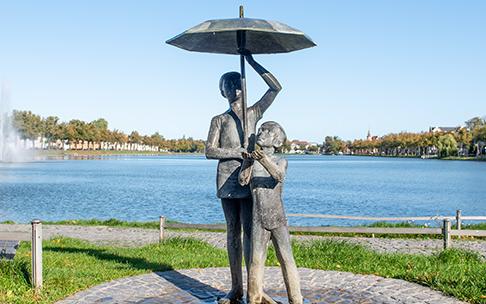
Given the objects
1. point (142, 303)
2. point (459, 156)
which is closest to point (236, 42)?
point (142, 303)

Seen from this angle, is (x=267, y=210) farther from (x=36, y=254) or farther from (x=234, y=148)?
(x=36, y=254)

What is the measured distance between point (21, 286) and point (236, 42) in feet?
16.2

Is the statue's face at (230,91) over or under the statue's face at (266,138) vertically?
over

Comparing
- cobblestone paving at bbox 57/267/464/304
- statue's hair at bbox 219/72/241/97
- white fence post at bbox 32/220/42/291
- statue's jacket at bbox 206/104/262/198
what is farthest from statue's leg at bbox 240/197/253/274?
white fence post at bbox 32/220/42/291

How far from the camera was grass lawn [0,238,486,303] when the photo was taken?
7.83 meters

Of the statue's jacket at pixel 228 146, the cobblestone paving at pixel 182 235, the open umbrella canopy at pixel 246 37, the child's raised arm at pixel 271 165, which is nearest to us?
the open umbrella canopy at pixel 246 37

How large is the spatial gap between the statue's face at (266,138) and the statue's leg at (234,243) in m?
0.98

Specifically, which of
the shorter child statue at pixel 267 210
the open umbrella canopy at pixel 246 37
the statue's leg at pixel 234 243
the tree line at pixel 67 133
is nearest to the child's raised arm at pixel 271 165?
the shorter child statue at pixel 267 210

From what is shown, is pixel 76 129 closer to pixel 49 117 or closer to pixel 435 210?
pixel 49 117

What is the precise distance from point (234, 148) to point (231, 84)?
83 cm

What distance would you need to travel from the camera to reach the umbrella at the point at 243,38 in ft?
19.3

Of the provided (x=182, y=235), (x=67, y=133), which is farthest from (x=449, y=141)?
(x=182, y=235)

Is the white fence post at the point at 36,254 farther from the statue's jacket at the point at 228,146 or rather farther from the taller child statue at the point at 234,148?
the statue's jacket at the point at 228,146

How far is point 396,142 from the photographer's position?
170 meters
